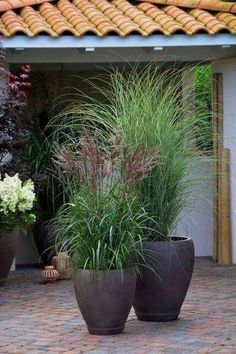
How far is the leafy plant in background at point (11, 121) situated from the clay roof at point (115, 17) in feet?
1.95

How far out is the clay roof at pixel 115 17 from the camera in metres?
11.6

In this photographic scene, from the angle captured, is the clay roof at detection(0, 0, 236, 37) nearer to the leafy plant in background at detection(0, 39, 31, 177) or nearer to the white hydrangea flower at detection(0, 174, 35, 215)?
the leafy plant in background at detection(0, 39, 31, 177)

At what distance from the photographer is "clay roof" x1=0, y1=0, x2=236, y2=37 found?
457 inches

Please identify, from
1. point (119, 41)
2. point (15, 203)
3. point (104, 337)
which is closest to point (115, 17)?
point (119, 41)

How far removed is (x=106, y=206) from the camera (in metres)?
8.26

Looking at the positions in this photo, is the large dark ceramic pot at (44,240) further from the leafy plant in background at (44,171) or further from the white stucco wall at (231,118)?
the white stucco wall at (231,118)

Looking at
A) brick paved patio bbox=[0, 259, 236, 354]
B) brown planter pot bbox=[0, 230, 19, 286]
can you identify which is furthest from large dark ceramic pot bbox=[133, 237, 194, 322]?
brown planter pot bbox=[0, 230, 19, 286]

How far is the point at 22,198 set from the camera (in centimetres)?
1077

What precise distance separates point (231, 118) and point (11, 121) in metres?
2.97

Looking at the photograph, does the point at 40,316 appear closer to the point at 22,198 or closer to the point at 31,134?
the point at 22,198

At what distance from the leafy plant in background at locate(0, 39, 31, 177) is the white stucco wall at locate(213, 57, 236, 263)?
2682mm

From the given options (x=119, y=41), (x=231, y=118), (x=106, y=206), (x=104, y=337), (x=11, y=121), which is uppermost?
(x=119, y=41)

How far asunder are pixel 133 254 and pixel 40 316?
4.95 feet

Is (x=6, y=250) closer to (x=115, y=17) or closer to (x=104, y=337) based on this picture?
(x=104, y=337)
